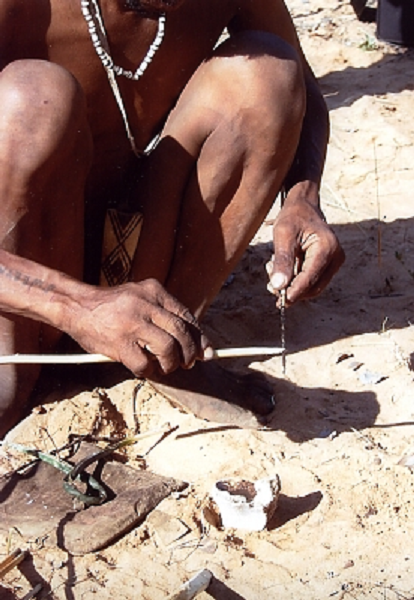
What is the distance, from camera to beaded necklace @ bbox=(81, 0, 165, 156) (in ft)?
6.84

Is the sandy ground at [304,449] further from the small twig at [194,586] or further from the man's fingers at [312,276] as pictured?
the man's fingers at [312,276]

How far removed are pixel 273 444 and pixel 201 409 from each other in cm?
22

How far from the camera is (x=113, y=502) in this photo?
2.03 m

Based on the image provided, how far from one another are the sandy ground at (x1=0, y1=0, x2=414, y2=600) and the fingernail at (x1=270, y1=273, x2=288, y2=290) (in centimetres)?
39

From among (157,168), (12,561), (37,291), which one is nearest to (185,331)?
(37,291)

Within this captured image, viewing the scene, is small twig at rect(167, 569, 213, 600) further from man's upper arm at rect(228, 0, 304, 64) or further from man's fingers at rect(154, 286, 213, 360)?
man's upper arm at rect(228, 0, 304, 64)

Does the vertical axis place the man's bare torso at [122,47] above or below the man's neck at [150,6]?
below

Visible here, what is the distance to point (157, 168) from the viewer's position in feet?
7.61

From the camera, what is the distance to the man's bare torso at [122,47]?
208 cm

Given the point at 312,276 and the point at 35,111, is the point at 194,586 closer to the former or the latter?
the point at 312,276

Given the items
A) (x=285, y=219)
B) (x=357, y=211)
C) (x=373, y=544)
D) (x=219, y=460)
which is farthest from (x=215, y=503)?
(x=357, y=211)

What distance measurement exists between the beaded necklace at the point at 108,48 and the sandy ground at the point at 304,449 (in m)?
0.74

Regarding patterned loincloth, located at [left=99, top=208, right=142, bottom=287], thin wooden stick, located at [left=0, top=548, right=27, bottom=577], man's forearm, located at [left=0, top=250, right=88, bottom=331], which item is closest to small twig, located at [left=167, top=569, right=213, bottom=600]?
thin wooden stick, located at [left=0, top=548, right=27, bottom=577]

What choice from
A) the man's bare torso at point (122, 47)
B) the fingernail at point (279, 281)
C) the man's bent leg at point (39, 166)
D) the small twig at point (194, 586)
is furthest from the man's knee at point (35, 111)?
the small twig at point (194, 586)
